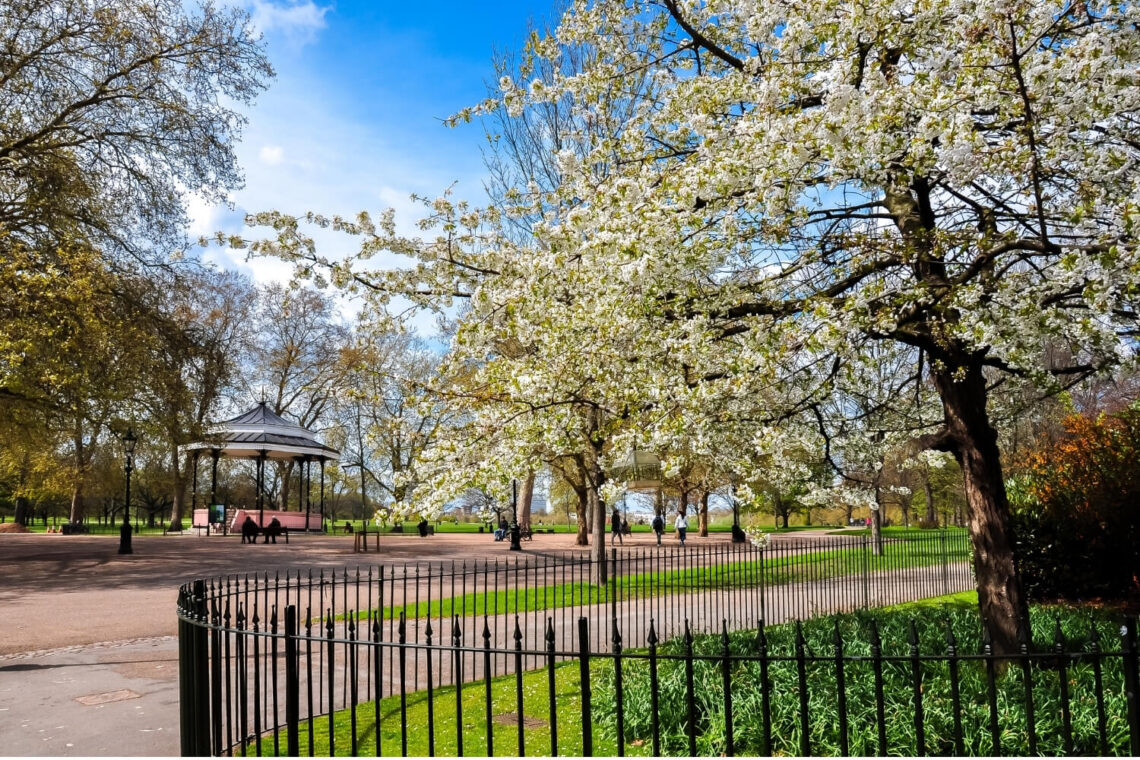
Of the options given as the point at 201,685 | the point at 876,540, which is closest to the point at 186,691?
the point at 201,685

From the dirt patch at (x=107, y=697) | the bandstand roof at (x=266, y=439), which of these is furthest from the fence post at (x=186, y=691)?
the bandstand roof at (x=266, y=439)

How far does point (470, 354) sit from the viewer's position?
9133mm

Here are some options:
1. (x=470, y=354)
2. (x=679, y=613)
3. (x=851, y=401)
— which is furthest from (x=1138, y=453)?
(x=470, y=354)

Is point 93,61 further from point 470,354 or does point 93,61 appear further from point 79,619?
point 470,354

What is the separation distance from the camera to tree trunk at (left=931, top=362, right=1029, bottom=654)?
7438mm

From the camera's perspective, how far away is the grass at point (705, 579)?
1322 centimetres

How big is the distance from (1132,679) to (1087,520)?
12.0 metres

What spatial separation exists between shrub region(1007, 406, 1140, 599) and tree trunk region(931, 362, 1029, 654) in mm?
7402

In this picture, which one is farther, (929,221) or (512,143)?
(512,143)

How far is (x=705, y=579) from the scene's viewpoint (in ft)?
50.2

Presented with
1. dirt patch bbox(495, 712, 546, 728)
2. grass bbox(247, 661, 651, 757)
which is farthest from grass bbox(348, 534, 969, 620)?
dirt patch bbox(495, 712, 546, 728)

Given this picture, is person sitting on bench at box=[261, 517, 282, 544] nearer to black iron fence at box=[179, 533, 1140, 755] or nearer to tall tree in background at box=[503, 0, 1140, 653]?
black iron fence at box=[179, 533, 1140, 755]

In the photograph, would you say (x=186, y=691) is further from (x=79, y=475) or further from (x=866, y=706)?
(x=79, y=475)

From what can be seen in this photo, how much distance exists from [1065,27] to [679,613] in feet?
30.8
